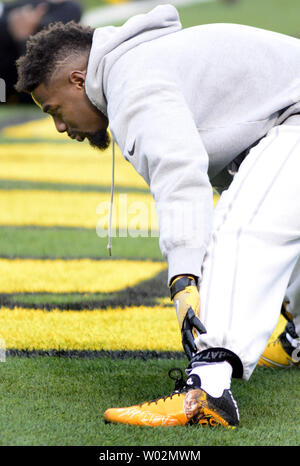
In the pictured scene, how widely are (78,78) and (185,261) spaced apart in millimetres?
705

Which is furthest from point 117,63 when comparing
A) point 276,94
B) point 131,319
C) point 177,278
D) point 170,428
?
point 131,319

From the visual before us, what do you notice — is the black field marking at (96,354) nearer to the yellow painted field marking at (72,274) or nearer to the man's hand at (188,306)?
the man's hand at (188,306)

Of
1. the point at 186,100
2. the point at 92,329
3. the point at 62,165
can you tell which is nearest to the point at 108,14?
the point at 62,165

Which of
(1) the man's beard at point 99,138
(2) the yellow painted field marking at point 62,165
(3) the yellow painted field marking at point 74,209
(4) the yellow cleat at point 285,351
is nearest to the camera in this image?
(1) the man's beard at point 99,138

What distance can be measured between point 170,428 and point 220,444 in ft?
0.52

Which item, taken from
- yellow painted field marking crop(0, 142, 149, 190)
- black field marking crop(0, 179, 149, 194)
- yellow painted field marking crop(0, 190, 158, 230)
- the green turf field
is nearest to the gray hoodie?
the green turf field

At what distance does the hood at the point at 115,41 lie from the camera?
8.05 ft

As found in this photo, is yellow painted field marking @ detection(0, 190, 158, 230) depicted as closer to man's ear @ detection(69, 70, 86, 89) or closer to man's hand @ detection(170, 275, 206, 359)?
man's ear @ detection(69, 70, 86, 89)

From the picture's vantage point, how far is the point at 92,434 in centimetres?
215

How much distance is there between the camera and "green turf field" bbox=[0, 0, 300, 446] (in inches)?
86.8

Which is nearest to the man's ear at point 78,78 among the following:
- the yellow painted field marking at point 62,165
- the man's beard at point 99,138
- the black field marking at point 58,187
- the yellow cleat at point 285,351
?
the man's beard at point 99,138

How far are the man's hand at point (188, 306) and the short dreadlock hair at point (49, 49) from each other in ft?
2.57

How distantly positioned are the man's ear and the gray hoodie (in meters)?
0.06

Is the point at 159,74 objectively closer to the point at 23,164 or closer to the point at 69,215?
the point at 69,215
